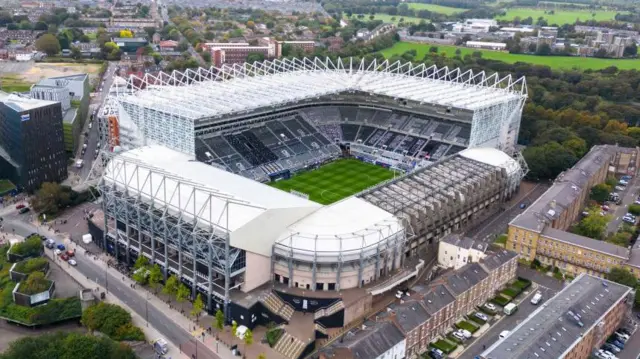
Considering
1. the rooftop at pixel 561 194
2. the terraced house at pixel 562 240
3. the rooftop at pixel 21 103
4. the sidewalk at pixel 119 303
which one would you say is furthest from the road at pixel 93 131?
the rooftop at pixel 561 194

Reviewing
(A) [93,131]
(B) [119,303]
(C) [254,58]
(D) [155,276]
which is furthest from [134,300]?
(C) [254,58]

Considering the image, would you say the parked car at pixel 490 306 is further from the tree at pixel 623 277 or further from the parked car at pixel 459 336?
the tree at pixel 623 277

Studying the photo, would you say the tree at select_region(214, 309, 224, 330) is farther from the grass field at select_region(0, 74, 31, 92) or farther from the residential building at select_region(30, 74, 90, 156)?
the grass field at select_region(0, 74, 31, 92)

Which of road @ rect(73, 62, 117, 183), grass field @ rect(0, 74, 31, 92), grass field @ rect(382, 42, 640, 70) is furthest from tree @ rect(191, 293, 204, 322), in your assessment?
grass field @ rect(382, 42, 640, 70)

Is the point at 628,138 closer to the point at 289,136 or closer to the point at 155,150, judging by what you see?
the point at 289,136

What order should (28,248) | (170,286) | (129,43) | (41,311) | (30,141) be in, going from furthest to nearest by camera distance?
(129,43), (30,141), (28,248), (170,286), (41,311)

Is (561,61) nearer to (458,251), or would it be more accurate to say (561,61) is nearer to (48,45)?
(458,251)
